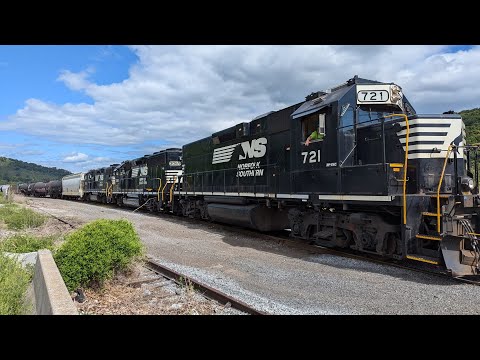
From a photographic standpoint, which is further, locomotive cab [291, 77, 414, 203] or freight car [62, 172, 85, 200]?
freight car [62, 172, 85, 200]

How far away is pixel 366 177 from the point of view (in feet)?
27.0

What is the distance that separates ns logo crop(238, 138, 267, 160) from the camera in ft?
42.8

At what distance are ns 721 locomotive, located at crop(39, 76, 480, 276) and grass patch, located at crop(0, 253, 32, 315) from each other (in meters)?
6.56

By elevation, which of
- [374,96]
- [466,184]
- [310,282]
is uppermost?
[374,96]

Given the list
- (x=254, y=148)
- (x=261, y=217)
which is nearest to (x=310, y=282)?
(x=261, y=217)

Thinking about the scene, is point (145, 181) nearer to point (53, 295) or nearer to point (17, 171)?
point (53, 295)

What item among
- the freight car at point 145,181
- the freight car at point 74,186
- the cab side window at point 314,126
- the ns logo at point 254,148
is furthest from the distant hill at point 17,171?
the cab side window at point 314,126

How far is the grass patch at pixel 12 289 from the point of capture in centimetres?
518

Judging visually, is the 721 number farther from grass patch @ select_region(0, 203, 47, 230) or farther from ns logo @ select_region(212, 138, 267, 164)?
grass patch @ select_region(0, 203, 47, 230)

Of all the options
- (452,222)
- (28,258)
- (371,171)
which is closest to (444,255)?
(452,222)

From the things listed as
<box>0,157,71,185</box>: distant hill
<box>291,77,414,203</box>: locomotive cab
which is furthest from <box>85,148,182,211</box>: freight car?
<box>0,157,71,185</box>: distant hill

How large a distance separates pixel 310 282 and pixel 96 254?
4.09 meters

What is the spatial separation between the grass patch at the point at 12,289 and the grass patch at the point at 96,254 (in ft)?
2.52
